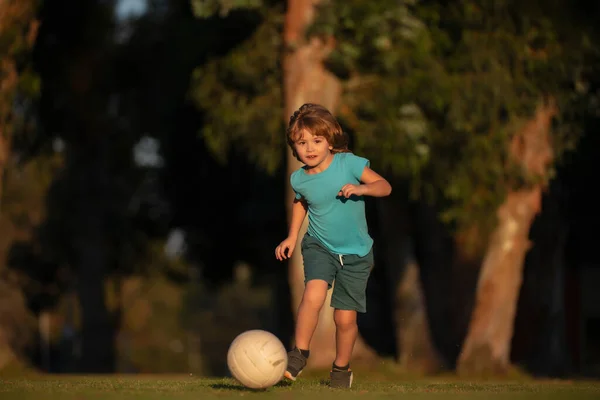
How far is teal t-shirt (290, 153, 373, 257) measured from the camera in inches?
349

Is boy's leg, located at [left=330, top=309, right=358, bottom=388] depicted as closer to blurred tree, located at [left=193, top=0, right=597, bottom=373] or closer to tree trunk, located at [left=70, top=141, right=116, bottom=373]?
blurred tree, located at [left=193, top=0, right=597, bottom=373]

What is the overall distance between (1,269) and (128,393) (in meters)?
20.4

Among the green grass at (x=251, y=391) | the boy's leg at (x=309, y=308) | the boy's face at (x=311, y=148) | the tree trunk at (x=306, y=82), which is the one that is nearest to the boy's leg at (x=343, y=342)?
the green grass at (x=251, y=391)

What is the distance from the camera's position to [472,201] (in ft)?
63.2

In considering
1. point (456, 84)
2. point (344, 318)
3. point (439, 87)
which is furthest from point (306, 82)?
point (344, 318)

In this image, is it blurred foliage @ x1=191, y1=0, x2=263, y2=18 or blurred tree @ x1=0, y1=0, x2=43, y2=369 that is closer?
blurred foliage @ x1=191, y1=0, x2=263, y2=18

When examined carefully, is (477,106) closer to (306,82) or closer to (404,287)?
(306,82)

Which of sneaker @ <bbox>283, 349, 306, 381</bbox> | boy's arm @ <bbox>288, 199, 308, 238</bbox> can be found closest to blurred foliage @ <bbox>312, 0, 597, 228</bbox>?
boy's arm @ <bbox>288, 199, 308, 238</bbox>

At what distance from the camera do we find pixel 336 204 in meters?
8.91

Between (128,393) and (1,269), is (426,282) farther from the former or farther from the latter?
(128,393)

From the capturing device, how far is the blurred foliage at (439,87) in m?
17.8

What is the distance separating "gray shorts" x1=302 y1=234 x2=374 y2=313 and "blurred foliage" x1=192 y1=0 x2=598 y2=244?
872 cm

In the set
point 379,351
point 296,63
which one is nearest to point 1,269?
point 379,351

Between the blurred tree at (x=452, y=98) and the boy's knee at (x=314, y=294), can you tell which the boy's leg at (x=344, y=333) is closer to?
the boy's knee at (x=314, y=294)
